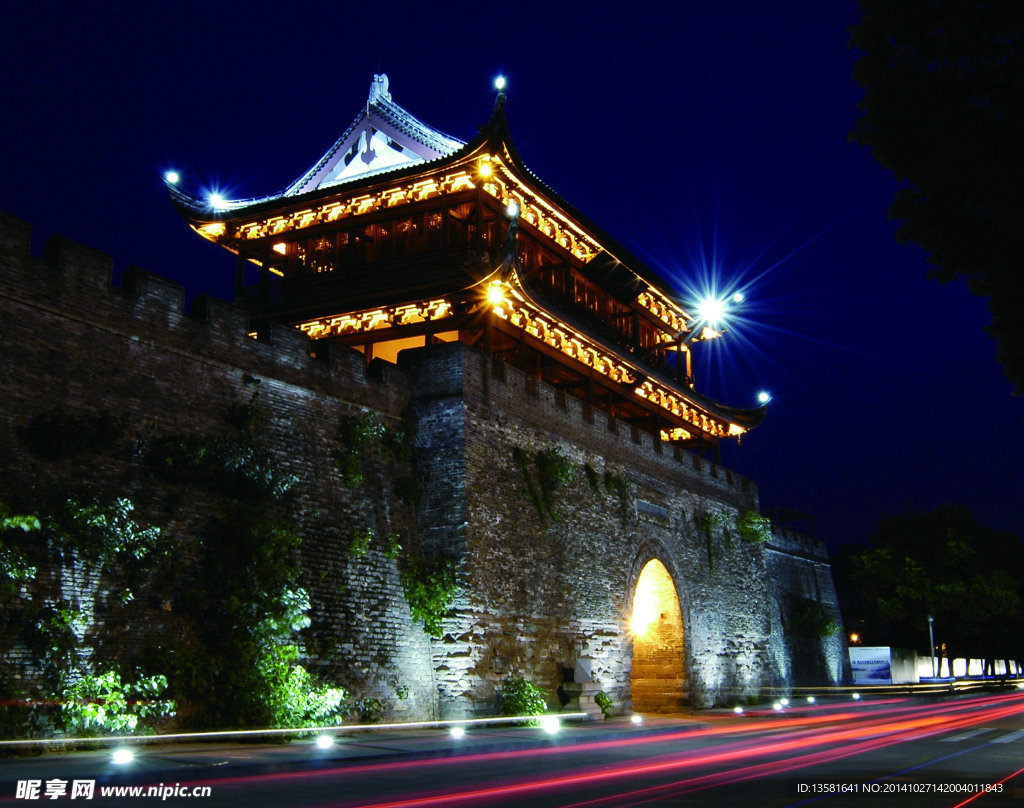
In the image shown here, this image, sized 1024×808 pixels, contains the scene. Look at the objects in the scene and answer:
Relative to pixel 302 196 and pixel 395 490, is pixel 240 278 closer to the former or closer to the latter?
pixel 302 196

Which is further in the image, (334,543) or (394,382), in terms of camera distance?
(394,382)

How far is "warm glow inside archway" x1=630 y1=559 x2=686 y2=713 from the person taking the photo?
19250 millimetres

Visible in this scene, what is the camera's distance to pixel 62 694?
8859 mm

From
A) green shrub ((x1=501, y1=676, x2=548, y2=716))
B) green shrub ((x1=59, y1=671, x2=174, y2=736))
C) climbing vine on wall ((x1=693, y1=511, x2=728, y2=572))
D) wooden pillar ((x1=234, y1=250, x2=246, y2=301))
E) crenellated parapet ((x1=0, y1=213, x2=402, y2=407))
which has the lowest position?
green shrub ((x1=501, y1=676, x2=548, y2=716))

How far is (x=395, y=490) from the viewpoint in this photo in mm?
13766

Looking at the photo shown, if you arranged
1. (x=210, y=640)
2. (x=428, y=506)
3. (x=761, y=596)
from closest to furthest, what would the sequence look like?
(x=210, y=640)
(x=428, y=506)
(x=761, y=596)

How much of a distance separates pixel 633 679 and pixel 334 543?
954cm

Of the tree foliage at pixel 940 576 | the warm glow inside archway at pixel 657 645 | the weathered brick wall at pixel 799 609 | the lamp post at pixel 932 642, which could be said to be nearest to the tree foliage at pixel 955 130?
the warm glow inside archway at pixel 657 645

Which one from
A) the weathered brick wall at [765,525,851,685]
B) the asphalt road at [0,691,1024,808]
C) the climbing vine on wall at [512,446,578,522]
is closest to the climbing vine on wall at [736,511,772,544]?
the weathered brick wall at [765,525,851,685]

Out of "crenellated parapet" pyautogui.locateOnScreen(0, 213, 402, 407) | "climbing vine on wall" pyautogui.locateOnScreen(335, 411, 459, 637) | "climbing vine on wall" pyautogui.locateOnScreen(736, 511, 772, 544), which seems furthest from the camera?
"climbing vine on wall" pyautogui.locateOnScreen(736, 511, 772, 544)

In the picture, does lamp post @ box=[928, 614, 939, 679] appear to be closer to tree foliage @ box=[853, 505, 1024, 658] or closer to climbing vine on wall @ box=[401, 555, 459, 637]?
tree foliage @ box=[853, 505, 1024, 658]

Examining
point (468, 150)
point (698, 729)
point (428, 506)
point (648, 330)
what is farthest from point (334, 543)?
point (648, 330)

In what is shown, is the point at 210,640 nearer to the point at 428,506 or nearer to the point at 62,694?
the point at 62,694

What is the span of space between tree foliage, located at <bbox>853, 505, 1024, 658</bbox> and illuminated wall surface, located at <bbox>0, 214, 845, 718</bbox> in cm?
1922
